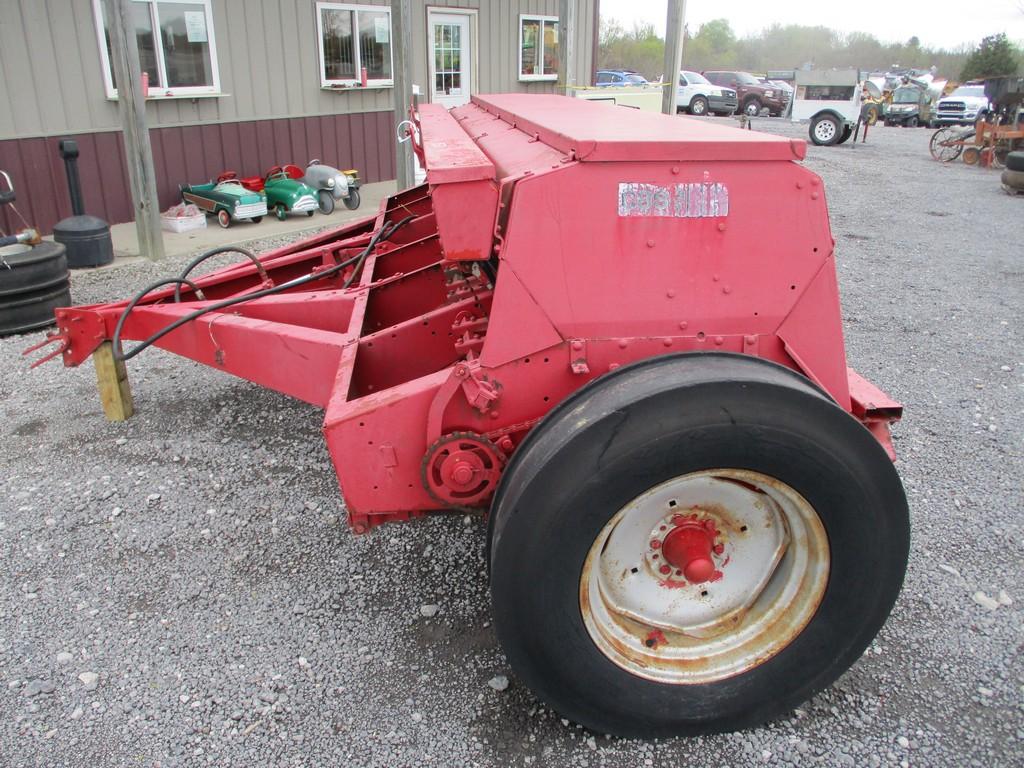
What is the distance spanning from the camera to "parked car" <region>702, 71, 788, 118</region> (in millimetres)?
28172

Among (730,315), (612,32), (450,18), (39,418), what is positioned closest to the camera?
(730,315)

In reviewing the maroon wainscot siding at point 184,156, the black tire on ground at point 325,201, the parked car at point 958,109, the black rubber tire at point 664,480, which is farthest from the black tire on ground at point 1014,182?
the parked car at point 958,109

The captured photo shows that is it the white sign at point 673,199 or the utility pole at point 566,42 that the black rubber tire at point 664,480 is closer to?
the white sign at point 673,199

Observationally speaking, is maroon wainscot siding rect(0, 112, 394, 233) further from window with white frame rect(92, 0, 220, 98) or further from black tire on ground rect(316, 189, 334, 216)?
black tire on ground rect(316, 189, 334, 216)

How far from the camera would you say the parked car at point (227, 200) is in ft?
26.2

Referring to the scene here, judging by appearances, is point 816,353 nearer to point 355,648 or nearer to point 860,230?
point 355,648

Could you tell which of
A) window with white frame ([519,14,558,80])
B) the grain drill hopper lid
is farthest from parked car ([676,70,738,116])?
the grain drill hopper lid

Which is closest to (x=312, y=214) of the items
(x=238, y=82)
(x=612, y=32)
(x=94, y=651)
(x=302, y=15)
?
(x=238, y=82)

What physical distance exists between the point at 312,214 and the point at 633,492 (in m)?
7.69

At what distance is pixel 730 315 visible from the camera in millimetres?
2086

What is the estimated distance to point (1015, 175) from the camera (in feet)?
38.2

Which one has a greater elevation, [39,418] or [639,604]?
[639,604]

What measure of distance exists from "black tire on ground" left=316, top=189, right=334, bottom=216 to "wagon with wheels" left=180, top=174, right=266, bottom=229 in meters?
0.69

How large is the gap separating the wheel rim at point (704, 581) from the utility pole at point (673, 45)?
843 cm
